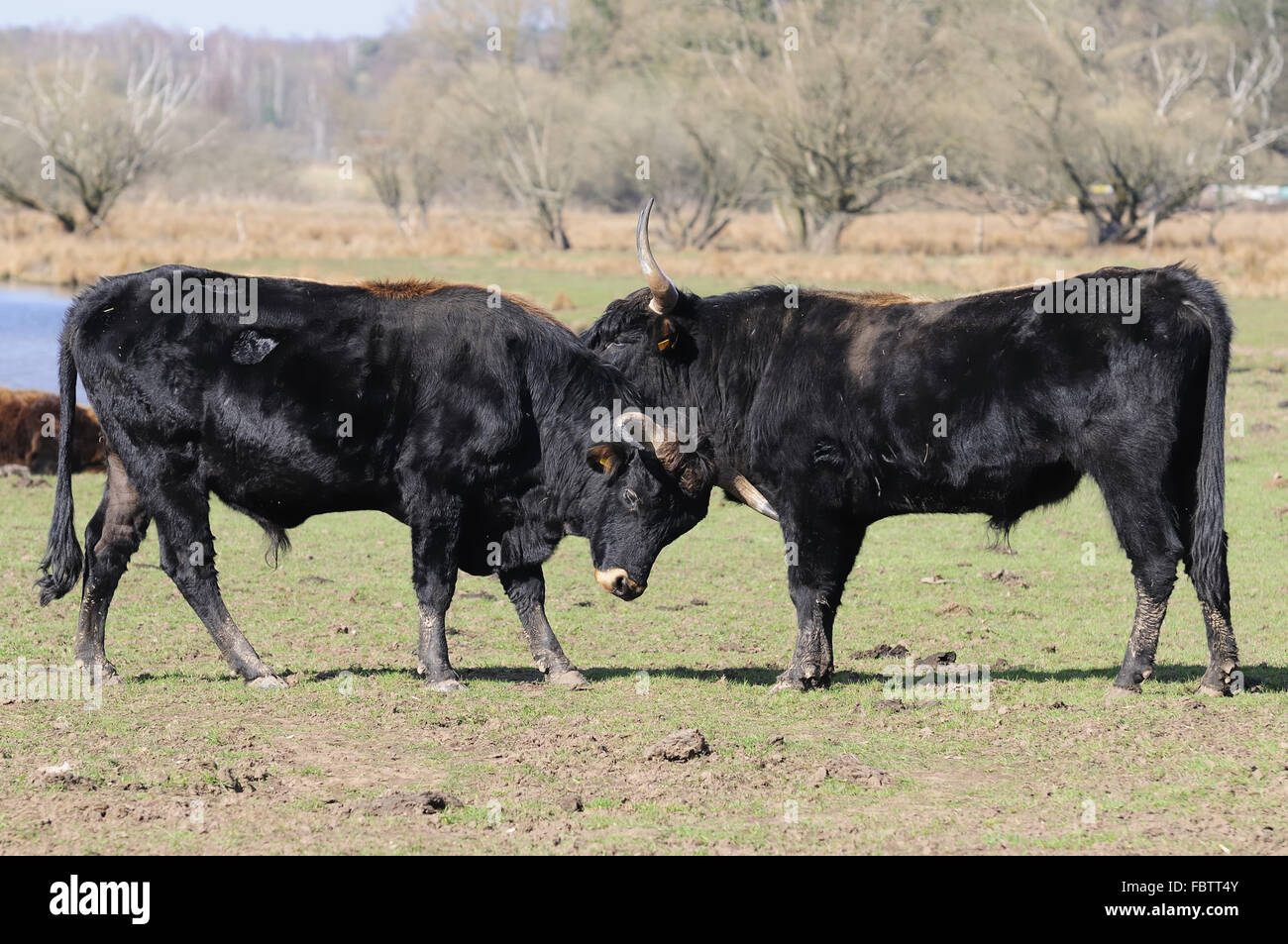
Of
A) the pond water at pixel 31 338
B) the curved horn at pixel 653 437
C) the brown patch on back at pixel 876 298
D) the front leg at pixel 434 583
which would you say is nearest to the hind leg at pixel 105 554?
the front leg at pixel 434 583

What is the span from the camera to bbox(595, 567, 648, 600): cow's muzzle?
7.25 meters

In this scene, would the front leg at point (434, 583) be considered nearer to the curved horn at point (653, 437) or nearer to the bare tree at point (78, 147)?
the curved horn at point (653, 437)

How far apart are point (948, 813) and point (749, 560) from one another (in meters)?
5.73

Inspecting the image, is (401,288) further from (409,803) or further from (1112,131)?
(1112,131)

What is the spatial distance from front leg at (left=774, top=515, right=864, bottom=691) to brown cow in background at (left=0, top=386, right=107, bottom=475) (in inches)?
336

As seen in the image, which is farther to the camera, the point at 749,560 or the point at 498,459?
the point at 749,560

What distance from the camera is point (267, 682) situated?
7.05 metres

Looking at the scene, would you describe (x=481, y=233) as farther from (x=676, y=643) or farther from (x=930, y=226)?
(x=676, y=643)

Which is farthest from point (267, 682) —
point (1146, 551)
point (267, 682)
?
point (1146, 551)

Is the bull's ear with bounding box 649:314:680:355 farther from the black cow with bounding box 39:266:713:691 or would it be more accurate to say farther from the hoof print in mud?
the hoof print in mud

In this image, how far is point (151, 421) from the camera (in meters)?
7.10

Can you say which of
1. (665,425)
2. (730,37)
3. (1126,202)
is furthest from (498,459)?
(730,37)

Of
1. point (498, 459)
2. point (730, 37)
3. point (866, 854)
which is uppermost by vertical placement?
point (730, 37)

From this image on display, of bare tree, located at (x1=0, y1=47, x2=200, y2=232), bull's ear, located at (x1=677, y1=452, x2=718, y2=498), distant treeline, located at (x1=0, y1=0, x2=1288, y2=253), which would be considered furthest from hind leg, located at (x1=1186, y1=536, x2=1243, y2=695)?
bare tree, located at (x1=0, y1=47, x2=200, y2=232)
